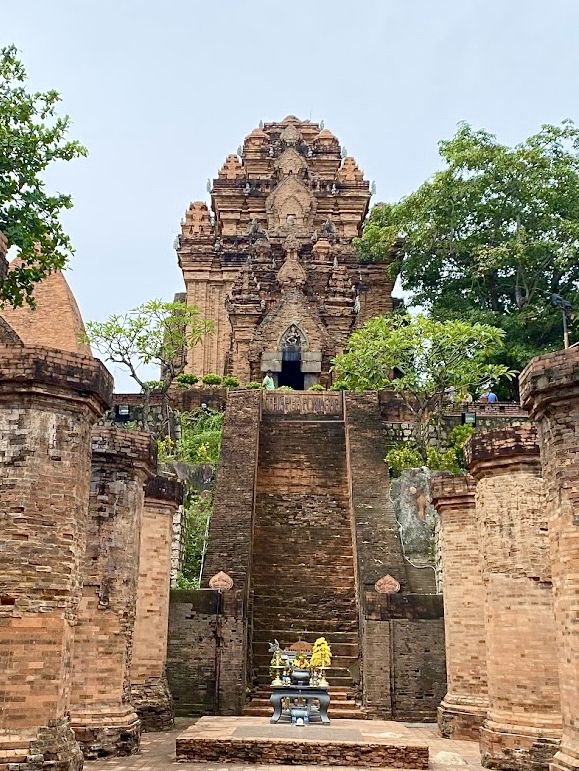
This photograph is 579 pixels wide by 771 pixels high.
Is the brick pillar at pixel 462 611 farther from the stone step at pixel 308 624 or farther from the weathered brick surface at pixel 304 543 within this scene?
the stone step at pixel 308 624

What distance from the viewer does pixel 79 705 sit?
34.6ft

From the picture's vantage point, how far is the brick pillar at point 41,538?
784 cm

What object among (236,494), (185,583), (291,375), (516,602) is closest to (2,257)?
(516,602)

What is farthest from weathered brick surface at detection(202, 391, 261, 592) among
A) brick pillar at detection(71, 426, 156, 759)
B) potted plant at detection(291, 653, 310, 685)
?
brick pillar at detection(71, 426, 156, 759)

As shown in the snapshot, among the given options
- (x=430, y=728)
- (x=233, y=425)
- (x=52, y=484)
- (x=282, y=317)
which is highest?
(x=282, y=317)

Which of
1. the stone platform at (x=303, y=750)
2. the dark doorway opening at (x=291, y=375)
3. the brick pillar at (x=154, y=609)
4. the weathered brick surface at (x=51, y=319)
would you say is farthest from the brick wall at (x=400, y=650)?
the weathered brick surface at (x=51, y=319)

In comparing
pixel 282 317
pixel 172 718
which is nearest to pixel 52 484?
pixel 172 718

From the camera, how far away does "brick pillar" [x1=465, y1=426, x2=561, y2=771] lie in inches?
403

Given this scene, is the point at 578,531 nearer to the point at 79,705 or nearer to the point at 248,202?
the point at 79,705

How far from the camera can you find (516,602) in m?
10.8

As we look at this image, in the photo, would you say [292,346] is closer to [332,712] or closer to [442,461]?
[442,461]

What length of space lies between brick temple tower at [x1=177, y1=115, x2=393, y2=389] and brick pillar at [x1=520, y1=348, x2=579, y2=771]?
23669 mm

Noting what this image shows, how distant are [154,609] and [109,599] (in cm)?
283

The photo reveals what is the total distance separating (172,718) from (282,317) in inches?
783
